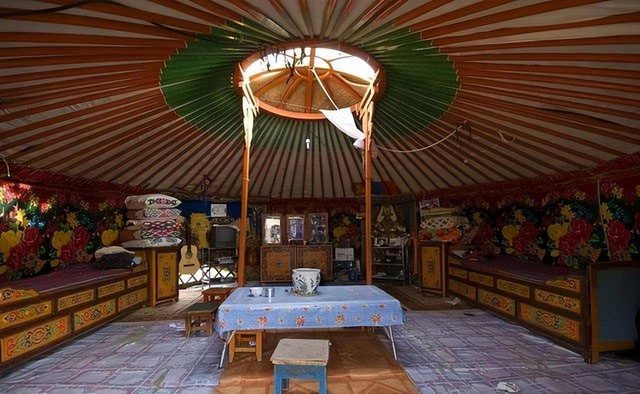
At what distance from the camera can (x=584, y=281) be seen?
3246 millimetres

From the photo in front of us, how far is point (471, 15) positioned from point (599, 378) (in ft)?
10.1

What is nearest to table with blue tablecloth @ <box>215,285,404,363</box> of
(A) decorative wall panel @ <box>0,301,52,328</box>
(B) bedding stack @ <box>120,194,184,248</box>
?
(A) decorative wall panel @ <box>0,301,52,328</box>

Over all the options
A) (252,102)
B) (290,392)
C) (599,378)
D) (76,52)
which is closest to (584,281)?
(599,378)

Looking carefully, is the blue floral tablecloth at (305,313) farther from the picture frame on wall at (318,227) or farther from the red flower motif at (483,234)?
the picture frame on wall at (318,227)

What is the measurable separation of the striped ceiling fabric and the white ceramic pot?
6.54 ft

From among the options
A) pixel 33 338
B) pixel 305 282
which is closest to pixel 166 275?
pixel 33 338

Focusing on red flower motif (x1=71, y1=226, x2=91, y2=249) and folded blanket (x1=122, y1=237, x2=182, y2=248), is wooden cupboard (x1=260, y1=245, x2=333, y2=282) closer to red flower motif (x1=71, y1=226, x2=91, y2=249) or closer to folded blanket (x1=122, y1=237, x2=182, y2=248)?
folded blanket (x1=122, y1=237, x2=182, y2=248)

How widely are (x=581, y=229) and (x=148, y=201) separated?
20.8 ft

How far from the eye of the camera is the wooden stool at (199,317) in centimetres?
385

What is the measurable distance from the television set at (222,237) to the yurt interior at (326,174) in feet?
4.28

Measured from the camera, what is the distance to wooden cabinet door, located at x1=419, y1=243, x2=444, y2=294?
5.87 m

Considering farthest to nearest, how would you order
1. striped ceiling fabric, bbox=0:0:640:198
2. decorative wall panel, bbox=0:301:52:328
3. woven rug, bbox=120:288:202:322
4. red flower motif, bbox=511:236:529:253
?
red flower motif, bbox=511:236:529:253 < woven rug, bbox=120:288:202:322 < decorative wall panel, bbox=0:301:52:328 < striped ceiling fabric, bbox=0:0:640:198

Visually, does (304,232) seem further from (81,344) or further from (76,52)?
(76,52)

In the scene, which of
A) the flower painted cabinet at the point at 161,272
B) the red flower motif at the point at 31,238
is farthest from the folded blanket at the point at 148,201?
the red flower motif at the point at 31,238
